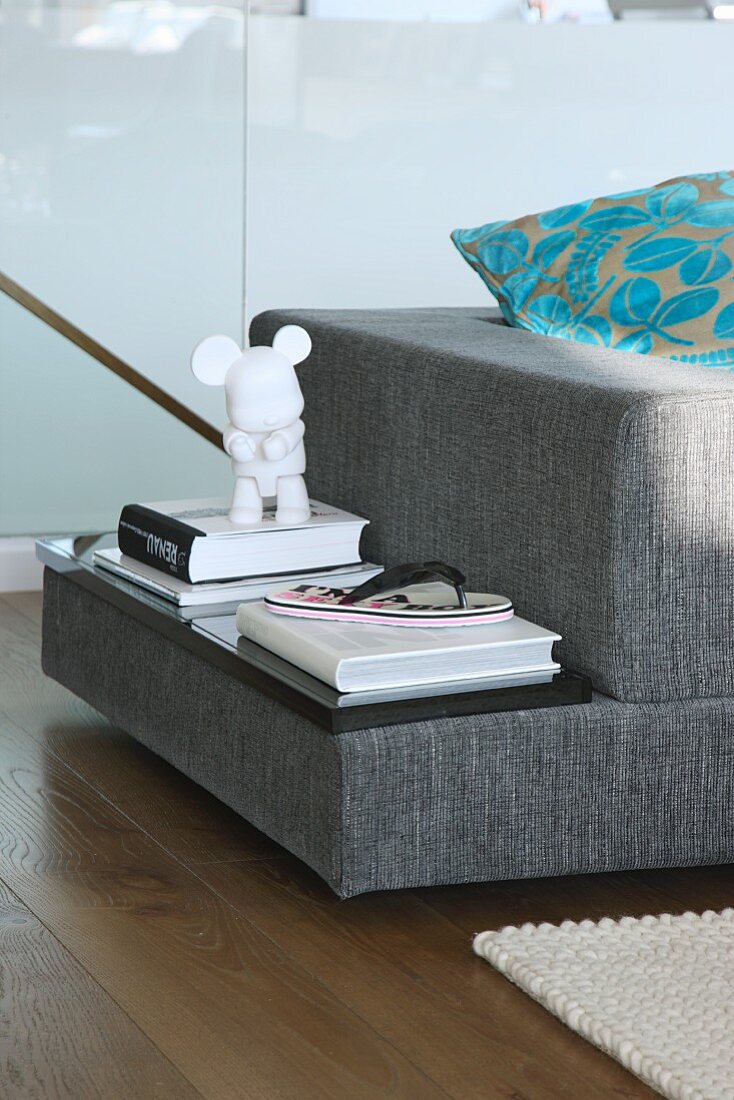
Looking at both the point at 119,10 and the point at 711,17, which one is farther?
the point at 711,17

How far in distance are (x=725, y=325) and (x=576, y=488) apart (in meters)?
0.47

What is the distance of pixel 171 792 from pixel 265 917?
0.45 meters

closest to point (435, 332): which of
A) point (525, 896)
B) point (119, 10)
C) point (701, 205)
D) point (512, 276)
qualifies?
point (512, 276)

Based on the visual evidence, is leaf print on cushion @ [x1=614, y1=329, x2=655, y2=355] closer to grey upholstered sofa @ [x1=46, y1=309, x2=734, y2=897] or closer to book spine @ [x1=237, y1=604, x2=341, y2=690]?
grey upholstered sofa @ [x1=46, y1=309, x2=734, y2=897]

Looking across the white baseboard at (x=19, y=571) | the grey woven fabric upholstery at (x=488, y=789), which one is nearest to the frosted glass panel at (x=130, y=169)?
the white baseboard at (x=19, y=571)

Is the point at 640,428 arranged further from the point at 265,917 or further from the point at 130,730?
the point at 130,730

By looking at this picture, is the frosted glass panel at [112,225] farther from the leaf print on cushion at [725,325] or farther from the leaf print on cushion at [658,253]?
the leaf print on cushion at [725,325]

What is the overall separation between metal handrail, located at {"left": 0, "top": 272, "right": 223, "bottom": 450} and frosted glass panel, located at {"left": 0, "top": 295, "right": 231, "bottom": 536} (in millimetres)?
14

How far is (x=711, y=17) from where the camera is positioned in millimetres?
3719

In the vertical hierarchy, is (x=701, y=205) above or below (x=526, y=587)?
above

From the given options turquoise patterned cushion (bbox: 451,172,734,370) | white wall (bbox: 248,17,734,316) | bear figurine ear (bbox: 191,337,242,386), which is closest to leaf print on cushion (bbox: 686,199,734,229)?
turquoise patterned cushion (bbox: 451,172,734,370)

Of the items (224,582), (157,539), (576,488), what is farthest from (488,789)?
(157,539)

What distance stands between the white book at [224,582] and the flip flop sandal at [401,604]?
208mm

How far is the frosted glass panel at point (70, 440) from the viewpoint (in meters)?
3.47
